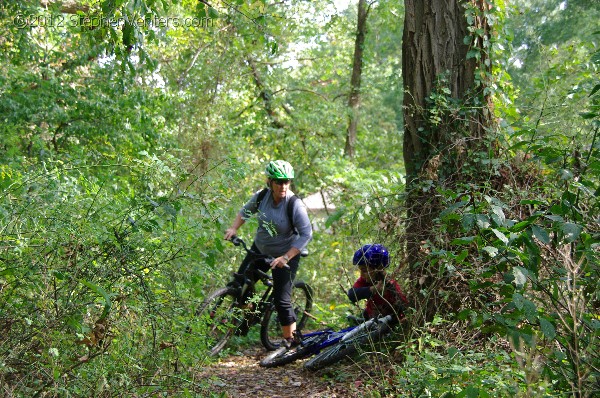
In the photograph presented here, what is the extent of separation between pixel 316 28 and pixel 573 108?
11.2 meters

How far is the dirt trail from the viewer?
5910mm

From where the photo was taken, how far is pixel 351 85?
1622cm

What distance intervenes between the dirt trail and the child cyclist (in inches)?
31.3

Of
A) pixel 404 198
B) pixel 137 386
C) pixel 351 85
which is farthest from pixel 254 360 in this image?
pixel 351 85

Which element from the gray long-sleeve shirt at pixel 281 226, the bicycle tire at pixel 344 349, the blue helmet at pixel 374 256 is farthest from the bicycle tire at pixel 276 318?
the blue helmet at pixel 374 256

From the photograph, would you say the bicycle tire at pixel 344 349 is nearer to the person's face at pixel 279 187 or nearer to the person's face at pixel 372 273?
the person's face at pixel 372 273

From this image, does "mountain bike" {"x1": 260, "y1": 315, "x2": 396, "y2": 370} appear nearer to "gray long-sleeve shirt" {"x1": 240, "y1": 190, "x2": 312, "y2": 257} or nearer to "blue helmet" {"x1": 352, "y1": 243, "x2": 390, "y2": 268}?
"blue helmet" {"x1": 352, "y1": 243, "x2": 390, "y2": 268}

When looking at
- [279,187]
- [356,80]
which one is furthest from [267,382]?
[356,80]

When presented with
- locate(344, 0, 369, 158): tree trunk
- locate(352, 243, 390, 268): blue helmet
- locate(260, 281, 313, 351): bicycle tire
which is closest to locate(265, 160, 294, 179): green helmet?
locate(352, 243, 390, 268): blue helmet

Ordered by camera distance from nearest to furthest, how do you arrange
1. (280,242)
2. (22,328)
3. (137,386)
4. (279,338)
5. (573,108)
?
(22,328) < (137,386) < (573,108) < (280,242) < (279,338)

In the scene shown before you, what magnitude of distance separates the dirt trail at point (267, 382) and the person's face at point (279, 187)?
5.97 ft

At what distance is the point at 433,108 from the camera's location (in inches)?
247

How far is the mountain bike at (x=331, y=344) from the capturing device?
6.21 metres

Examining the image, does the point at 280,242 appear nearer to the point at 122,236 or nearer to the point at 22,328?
the point at 122,236
